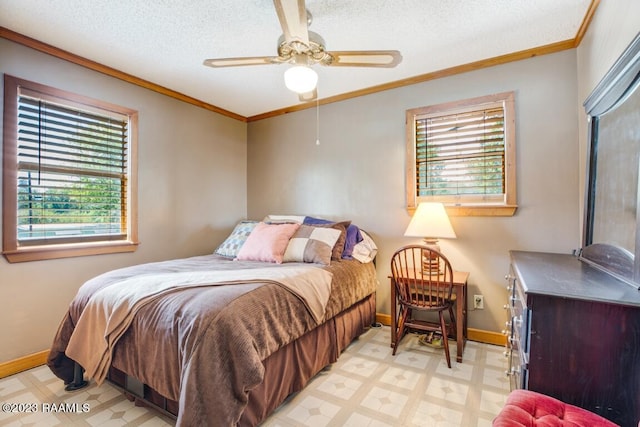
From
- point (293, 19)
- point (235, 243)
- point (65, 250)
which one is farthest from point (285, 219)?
point (293, 19)

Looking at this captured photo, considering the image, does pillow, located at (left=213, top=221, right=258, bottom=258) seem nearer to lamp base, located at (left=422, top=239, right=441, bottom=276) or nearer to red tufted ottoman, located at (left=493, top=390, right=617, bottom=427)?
lamp base, located at (left=422, top=239, right=441, bottom=276)

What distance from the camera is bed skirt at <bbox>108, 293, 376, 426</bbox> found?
154 centimetres

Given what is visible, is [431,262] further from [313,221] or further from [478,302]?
[313,221]

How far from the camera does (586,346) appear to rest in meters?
1.08

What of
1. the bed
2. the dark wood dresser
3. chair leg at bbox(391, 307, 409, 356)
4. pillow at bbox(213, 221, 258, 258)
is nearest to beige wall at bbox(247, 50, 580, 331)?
chair leg at bbox(391, 307, 409, 356)

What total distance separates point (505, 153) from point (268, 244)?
211cm

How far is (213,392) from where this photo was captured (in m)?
1.27

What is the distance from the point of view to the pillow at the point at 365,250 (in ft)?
9.14

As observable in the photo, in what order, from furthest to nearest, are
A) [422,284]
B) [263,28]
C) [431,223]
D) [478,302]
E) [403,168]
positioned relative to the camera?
[403,168]
[478,302]
[431,223]
[422,284]
[263,28]

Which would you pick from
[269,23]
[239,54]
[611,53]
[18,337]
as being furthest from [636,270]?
[18,337]

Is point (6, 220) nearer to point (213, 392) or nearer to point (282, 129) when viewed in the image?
point (213, 392)

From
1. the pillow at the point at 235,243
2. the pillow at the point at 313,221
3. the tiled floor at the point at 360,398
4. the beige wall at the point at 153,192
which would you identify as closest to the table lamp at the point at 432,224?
the tiled floor at the point at 360,398

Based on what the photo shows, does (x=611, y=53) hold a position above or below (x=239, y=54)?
below

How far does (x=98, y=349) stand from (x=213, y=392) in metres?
0.82
